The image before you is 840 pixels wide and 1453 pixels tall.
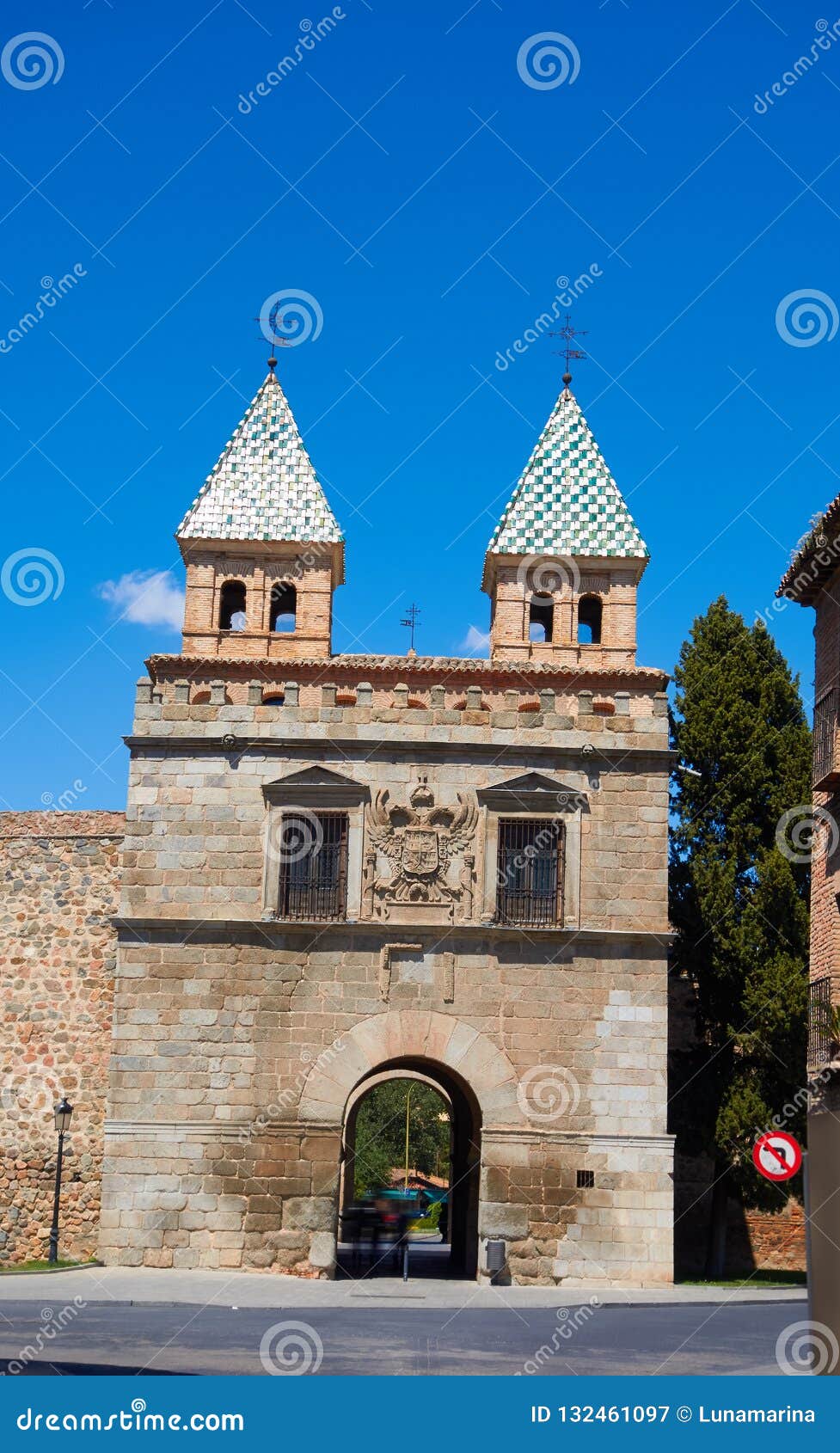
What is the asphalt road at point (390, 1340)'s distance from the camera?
1358cm

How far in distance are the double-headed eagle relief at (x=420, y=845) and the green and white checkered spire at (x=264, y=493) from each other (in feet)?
41.3

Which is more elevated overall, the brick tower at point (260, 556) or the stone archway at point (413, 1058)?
the brick tower at point (260, 556)

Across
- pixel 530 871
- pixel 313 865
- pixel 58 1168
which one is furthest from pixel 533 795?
pixel 58 1168

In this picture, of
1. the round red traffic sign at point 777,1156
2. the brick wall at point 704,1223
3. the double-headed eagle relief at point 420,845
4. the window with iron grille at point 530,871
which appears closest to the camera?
the round red traffic sign at point 777,1156

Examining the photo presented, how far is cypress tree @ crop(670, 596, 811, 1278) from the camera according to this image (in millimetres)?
26641

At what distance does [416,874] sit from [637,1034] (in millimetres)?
3699

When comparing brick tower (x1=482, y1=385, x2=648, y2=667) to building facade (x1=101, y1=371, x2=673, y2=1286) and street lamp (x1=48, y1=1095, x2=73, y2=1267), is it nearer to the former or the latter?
building facade (x1=101, y1=371, x2=673, y2=1286)

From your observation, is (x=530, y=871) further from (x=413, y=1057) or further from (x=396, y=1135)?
(x=396, y=1135)

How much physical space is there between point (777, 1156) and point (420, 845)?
7.93 metres

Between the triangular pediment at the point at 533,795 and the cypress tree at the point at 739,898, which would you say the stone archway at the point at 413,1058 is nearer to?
the triangular pediment at the point at 533,795

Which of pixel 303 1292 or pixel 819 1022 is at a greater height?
pixel 819 1022

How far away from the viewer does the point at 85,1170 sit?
26250 mm

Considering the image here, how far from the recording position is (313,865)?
23.9 meters

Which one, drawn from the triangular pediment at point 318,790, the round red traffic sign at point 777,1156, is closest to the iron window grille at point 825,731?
the round red traffic sign at point 777,1156
